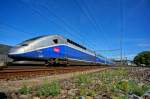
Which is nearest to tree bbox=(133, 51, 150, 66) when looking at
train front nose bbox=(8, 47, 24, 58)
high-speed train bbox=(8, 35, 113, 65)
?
high-speed train bbox=(8, 35, 113, 65)

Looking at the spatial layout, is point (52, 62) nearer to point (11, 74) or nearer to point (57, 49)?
point (57, 49)

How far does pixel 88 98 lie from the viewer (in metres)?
4.50

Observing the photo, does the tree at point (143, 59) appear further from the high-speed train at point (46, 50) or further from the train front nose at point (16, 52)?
the train front nose at point (16, 52)

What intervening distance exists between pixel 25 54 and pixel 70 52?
24.5ft

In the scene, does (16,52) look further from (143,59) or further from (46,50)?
(143,59)

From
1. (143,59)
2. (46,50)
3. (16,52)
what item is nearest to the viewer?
(16,52)

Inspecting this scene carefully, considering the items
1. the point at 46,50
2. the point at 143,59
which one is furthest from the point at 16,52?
the point at 143,59

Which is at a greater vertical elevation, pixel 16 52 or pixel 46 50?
pixel 46 50

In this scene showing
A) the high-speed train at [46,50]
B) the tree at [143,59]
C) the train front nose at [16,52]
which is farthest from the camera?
the tree at [143,59]

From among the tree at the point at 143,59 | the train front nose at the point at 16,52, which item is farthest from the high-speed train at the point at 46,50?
the tree at the point at 143,59

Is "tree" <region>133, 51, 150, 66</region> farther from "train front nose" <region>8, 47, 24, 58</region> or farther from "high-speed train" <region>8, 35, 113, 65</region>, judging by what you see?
"train front nose" <region>8, 47, 24, 58</region>

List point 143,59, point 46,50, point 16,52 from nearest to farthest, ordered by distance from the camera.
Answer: point 16,52
point 46,50
point 143,59

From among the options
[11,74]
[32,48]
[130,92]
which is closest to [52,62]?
[32,48]

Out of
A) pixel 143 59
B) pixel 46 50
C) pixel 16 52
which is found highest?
pixel 143 59
